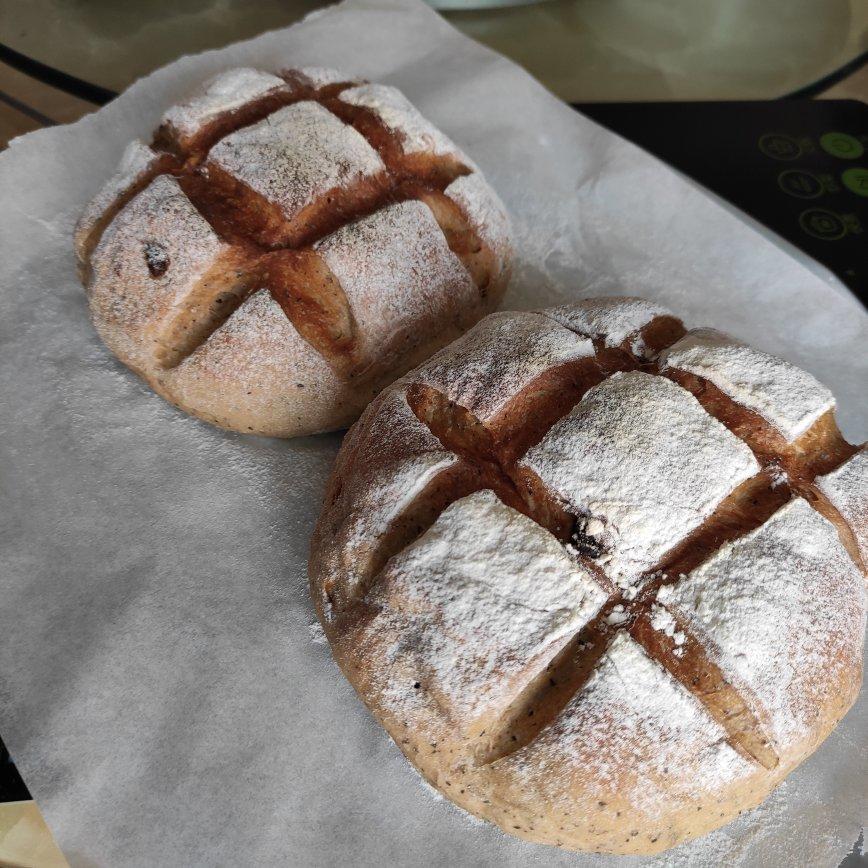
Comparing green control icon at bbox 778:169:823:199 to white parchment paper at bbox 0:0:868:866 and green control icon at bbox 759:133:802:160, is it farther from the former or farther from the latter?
white parchment paper at bbox 0:0:868:866

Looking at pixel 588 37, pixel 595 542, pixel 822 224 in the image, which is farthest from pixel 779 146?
pixel 595 542

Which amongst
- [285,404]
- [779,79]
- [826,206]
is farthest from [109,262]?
[779,79]

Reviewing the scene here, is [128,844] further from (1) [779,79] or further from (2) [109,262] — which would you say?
(1) [779,79]

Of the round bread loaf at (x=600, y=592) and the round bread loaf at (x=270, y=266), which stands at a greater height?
the round bread loaf at (x=270, y=266)

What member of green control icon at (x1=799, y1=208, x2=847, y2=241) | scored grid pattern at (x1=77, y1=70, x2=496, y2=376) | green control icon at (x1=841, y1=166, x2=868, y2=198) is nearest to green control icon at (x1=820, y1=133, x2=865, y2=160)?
green control icon at (x1=841, y1=166, x2=868, y2=198)

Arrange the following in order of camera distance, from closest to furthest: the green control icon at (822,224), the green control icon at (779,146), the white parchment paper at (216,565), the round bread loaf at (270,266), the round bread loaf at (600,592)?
1. the round bread loaf at (600,592)
2. the white parchment paper at (216,565)
3. the round bread loaf at (270,266)
4. the green control icon at (822,224)
5. the green control icon at (779,146)

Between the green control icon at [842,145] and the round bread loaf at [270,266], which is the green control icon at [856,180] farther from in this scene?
the round bread loaf at [270,266]

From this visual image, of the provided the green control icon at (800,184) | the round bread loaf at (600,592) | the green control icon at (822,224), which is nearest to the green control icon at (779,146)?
the green control icon at (800,184)

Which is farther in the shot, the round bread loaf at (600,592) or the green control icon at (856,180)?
the green control icon at (856,180)
